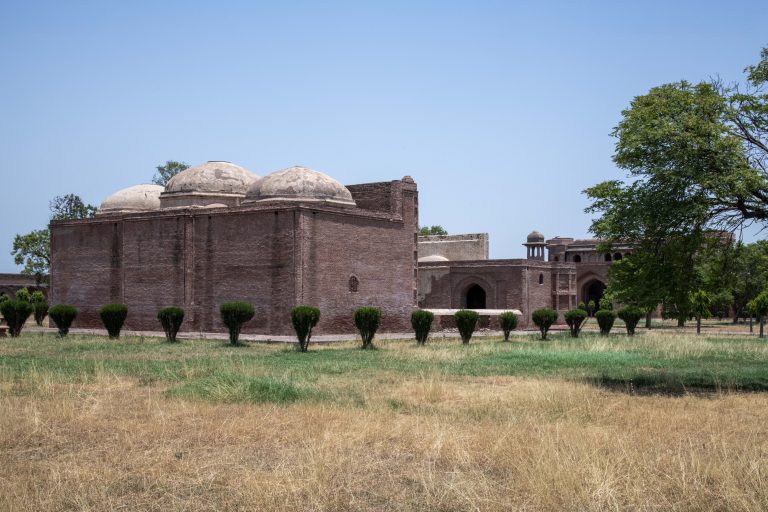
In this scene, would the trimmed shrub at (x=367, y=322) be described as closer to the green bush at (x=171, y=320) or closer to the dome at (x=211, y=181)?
the green bush at (x=171, y=320)

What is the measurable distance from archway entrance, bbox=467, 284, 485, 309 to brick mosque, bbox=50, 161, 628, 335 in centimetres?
1405

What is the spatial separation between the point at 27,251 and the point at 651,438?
1772 inches

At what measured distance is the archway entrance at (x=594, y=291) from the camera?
58.2 meters

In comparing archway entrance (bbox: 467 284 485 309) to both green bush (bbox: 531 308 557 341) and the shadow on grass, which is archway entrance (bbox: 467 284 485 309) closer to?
green bush (bbox: 531 308 557 341)

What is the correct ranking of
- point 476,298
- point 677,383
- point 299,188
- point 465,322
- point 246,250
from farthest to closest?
point 476,298
point 299,188
point 246,250
point 465,322
point 677,383

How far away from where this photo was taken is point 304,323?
20.2m

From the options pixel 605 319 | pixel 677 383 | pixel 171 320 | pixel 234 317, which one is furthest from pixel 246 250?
pixel 677 383

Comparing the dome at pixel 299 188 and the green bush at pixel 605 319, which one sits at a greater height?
the dome at pixel 299 188

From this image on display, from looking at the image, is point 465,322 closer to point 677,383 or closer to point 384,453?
point 677,383

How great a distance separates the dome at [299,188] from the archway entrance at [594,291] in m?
34.4

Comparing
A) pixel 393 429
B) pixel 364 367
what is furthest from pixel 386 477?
pixel 364 367

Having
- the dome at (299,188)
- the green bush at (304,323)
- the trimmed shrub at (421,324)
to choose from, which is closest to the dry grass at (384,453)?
the green bush at (304,323)

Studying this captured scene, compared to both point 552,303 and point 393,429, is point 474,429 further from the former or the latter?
point 552,303

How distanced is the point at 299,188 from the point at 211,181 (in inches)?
165
